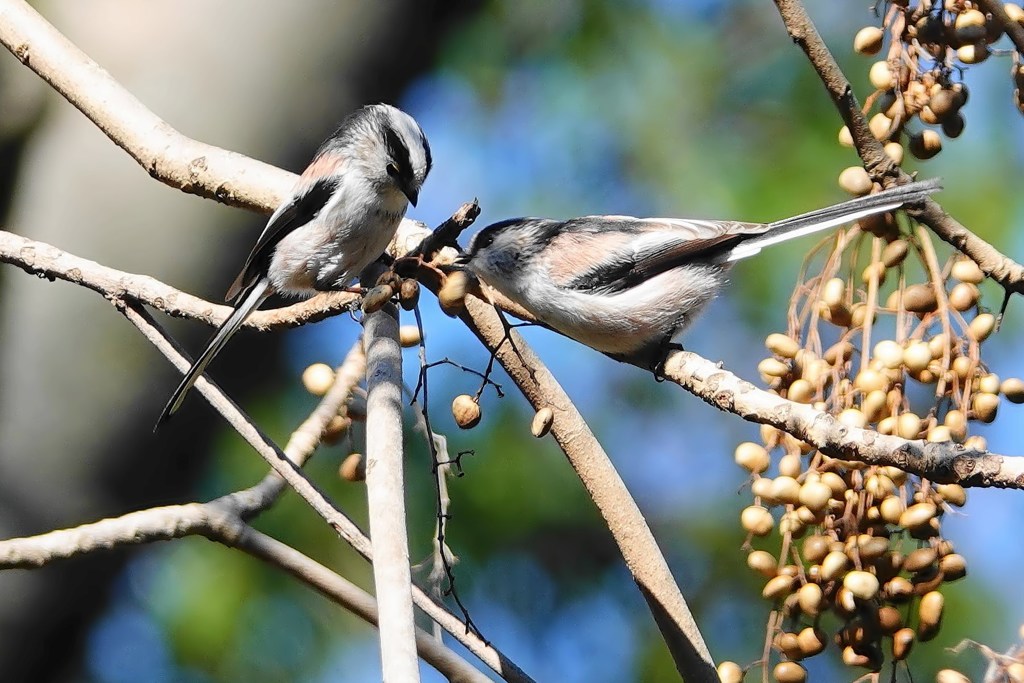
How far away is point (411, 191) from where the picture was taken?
292 centimetres

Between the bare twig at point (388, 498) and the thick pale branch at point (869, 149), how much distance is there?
990mm

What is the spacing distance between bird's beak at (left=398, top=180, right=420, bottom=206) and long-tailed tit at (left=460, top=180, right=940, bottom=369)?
0.20m

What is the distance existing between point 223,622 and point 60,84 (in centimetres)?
180

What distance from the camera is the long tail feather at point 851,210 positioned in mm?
2121

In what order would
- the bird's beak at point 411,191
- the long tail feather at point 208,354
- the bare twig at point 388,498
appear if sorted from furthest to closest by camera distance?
the bird's beak at point 411,191 < the long tail feather at point 208,354 < the bare twig at point 388,498

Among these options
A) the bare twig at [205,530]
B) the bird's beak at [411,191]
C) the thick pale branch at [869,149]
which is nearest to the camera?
the bare twig at [205,530]

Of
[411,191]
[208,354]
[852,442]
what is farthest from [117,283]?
[852,442]

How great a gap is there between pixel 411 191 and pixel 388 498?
1340 mm

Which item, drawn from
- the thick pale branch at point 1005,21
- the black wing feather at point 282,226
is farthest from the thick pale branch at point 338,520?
the thick pale branch at point 1005,21

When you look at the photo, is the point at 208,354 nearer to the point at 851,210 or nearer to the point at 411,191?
the point at 411,191

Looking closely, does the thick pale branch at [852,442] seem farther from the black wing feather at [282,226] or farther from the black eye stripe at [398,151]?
the black wing feather at [282,226]

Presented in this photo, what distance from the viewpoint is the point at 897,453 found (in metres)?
1.66

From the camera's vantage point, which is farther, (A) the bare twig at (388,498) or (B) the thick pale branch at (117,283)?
(B) the thick pale branch at (117,283)

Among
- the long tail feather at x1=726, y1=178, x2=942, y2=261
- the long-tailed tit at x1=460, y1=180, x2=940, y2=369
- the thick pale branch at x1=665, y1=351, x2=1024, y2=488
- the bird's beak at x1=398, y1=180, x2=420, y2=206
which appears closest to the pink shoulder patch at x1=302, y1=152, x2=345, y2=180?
the bird's beak at x1=398, y1=180, x2=420, y2=206
